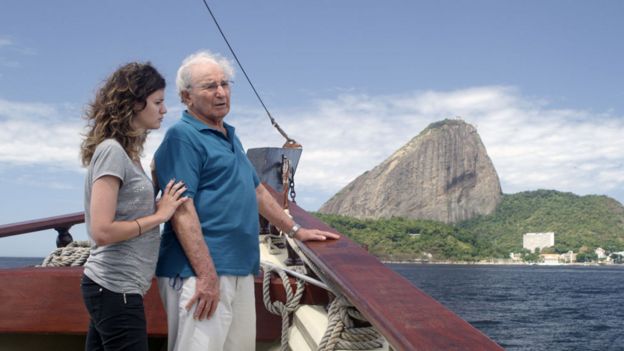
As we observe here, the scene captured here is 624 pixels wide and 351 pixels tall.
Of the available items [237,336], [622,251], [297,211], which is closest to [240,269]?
[237,336]

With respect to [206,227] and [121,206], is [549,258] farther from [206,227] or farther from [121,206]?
[121,206]

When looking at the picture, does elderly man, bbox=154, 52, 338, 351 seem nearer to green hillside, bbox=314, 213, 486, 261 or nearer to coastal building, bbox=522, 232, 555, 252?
green hillside, bbox=314, 213, 486, 261

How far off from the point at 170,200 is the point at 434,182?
13728cm

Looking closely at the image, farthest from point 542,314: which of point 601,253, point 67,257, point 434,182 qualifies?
point 434,182

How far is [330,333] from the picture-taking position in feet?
4.51

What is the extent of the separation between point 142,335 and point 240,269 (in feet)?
0.91

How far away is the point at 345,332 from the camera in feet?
4.50

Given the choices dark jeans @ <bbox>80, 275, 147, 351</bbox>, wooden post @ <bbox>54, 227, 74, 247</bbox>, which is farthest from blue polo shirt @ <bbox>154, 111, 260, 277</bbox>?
wooden post @ <bbox>54, 227, 74, 247</bbox>

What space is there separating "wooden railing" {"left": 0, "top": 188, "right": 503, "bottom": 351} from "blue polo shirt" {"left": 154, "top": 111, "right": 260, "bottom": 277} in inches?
7.3

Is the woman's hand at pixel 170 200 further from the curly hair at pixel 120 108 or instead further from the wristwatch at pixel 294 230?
the wristwatch at pixel 294 230

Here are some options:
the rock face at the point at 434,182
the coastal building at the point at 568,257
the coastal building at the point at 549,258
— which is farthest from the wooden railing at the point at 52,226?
the rock face at the point at 434,182

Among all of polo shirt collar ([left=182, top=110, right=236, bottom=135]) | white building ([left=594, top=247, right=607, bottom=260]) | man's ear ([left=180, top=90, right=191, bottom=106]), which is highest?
man's ear ([left=180, top=90, right=191, bottom=106])

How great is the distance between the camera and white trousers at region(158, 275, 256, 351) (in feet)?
4.92

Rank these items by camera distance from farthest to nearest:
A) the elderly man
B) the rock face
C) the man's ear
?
the rock face, the man's ear, the elderly man
